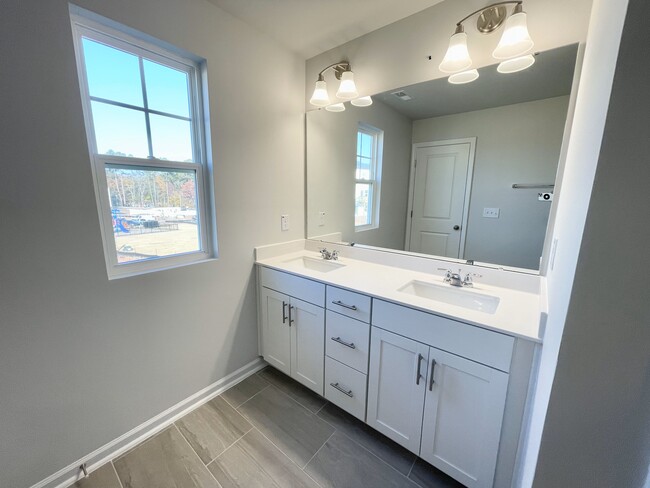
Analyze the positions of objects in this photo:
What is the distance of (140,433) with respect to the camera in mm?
1479

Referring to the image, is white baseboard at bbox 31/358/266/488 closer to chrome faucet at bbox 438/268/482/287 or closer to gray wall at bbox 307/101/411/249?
gray wall at bbox 307/101/411/249

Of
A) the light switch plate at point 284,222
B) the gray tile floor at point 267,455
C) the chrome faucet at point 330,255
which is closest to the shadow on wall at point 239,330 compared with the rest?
the gray tile floor at point 267,455

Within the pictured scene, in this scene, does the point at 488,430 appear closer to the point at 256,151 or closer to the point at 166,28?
the point at 256,151

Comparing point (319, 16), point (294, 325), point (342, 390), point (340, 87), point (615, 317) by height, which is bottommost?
point (342, 390)

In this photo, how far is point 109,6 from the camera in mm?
1169

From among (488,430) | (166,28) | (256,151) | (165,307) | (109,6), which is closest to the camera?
(488,430)

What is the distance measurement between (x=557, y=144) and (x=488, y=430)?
52.7 inches

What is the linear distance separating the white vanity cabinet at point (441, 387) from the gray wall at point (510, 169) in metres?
0.65

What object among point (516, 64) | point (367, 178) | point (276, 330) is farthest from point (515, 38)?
point (276, 330)

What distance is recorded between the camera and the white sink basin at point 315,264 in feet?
6.42

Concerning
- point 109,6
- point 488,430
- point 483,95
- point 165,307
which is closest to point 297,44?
point 109,6

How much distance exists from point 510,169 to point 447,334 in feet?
3.20

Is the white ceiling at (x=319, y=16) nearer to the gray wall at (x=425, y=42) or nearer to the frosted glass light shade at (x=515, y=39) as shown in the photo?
the gray wall at (x=425, y=42)

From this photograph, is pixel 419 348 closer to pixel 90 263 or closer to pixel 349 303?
pixel 349 303
